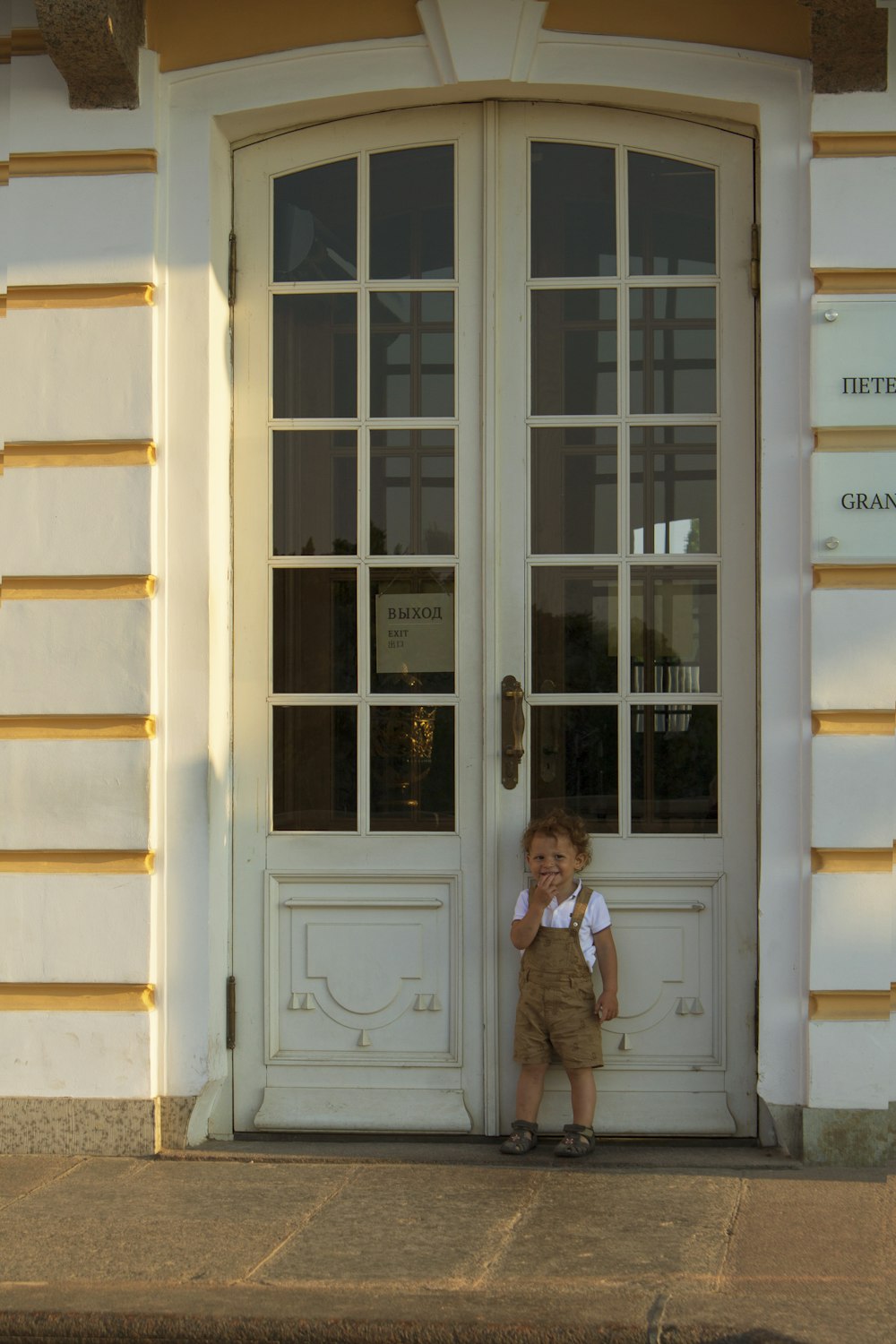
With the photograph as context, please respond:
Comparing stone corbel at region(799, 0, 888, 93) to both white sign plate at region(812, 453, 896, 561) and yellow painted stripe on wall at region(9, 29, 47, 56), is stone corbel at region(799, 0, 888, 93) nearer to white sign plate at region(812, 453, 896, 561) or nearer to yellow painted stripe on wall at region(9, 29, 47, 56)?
white sign plate at region(812, 453, 896, 561)

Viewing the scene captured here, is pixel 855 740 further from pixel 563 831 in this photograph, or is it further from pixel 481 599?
pixel 481 599

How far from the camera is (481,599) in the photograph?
191 inches

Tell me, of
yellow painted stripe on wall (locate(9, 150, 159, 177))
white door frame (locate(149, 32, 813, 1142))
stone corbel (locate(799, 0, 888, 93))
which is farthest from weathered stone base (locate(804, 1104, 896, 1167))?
yellow painted stripe on wall (locate(9, 150, 159, 177))

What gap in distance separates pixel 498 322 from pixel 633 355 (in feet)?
1.52

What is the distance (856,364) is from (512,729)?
157 centimetres

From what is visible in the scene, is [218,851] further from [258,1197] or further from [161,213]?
[161,213]

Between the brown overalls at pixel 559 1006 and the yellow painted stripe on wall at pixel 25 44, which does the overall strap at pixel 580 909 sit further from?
the yellow painted stripe on wall at pixel 25 44

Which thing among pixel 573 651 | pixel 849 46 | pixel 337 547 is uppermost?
pixel 849 46

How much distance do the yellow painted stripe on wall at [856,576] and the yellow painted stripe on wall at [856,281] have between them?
2.78ft

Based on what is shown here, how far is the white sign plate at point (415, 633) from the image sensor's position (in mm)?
4898

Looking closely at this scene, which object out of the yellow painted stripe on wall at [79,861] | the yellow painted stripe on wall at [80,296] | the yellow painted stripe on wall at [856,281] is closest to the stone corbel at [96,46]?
the yellow painted stripe on wall at [80,296]

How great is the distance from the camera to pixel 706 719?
4.82m

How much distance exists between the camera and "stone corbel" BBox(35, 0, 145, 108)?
175 inches

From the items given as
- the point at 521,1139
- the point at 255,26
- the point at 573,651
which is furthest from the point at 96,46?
the point at 521,1139
